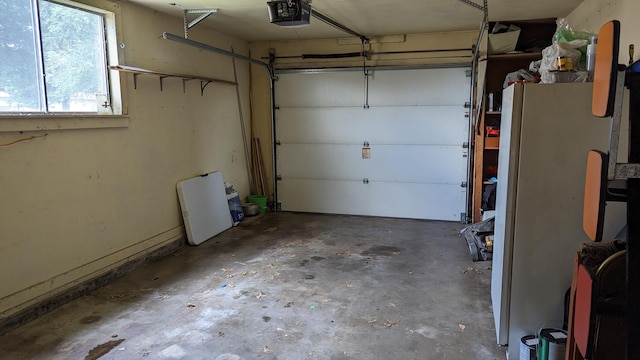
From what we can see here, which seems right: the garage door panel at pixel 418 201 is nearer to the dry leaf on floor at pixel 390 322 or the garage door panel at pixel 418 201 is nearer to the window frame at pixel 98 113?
the dry leaf on floor at pixel 390 322

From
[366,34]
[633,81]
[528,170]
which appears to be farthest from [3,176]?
A: [366,34]

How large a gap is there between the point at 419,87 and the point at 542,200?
3566mm

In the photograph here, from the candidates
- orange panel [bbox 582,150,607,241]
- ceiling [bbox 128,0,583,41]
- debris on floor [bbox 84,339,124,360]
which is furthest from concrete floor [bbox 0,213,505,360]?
ceiling [bbox 128,0,583,41]

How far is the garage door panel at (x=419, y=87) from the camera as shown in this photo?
5410 millimetres

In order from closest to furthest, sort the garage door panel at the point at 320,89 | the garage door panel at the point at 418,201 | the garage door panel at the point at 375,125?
the garage door panel at the point at 375,125, the garage door panel at the point at 418,201, the garage door panel at the point at 320,89

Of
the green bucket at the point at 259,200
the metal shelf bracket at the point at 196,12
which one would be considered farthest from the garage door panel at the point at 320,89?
the metal shelf bracket at the point at 196,12

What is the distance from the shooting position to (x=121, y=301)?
321 centimetres

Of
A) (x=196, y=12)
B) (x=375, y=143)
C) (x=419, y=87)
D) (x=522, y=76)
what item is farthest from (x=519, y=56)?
(x=196, y=12)

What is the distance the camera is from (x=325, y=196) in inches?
240

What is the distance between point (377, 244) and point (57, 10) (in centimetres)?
360

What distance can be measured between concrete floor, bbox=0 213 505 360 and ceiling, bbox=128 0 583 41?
7.97ft

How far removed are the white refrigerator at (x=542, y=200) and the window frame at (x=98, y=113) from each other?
303cm

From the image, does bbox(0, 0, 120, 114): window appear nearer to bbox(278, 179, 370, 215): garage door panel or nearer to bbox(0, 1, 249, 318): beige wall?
bbox(0, 1, 249, 318): beige wall

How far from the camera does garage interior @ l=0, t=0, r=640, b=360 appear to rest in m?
2.76
